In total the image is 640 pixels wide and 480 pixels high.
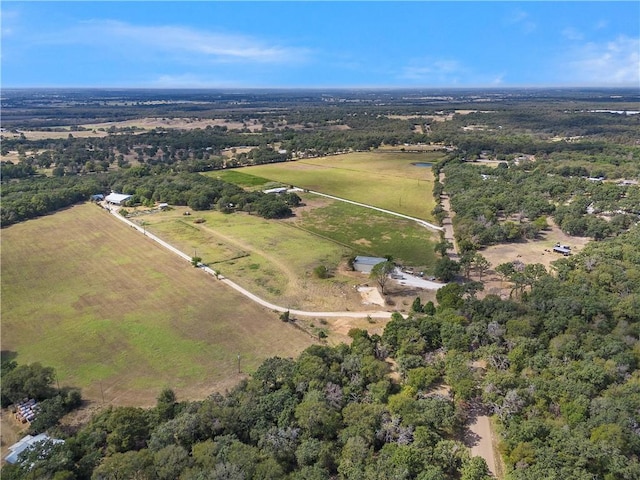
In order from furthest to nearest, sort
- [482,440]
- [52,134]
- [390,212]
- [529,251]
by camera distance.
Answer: [52,134]
[390,212]
[529,251]
[482,440]

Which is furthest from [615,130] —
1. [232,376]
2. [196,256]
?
[232,376]

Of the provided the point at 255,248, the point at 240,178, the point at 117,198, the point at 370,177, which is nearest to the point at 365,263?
the point at 255,248

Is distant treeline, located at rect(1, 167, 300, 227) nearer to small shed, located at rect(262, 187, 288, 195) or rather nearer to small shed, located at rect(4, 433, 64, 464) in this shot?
small shed, located at rect(262, 187, 288, 195)

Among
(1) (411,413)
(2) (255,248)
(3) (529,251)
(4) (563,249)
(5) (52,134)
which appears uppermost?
(5) (52,134)

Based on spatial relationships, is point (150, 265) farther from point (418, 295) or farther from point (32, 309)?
point (418, 295)

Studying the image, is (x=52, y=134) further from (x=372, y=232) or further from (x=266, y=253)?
(x=372, y=232)

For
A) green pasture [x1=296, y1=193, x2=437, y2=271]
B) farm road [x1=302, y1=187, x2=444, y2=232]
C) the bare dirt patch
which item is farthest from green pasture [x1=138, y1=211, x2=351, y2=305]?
farm road [x1=302, y1=187, x2=444, y2=232]

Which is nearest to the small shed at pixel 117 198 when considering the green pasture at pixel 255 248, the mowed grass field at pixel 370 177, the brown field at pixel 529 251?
the green pasture at pixel 255 248
